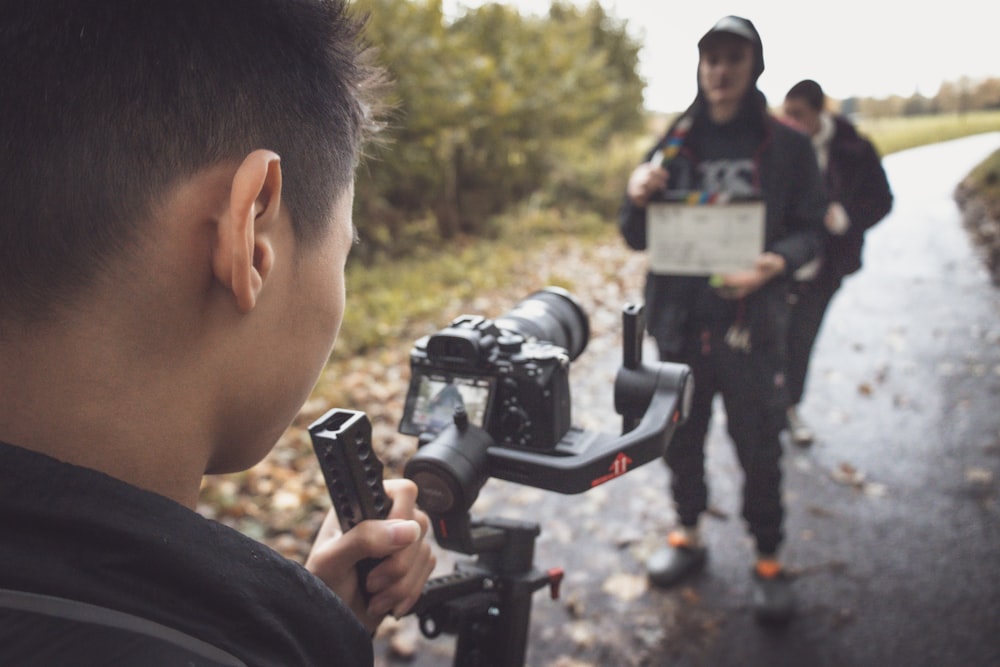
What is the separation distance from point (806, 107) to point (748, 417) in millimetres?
1828

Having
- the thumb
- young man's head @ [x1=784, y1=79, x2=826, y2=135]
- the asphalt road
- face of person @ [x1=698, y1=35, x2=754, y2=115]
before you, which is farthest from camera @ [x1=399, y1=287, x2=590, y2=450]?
young man's head @ [x1=784, y1=79, x2=826, y2=135]

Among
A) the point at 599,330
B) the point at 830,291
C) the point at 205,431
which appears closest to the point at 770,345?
the point at 830,291

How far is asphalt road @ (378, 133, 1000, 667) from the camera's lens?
2.68 metres

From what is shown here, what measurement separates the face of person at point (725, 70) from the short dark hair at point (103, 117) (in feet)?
5.86

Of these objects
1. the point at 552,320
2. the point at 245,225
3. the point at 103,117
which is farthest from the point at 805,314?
the point at 103,117

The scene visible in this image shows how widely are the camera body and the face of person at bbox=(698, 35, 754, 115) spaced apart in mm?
1418

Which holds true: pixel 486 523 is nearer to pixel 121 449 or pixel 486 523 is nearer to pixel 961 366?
pixel 121 449

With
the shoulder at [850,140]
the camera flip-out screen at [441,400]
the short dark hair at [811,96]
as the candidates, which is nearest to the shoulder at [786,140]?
the short dark hair at [811,96]

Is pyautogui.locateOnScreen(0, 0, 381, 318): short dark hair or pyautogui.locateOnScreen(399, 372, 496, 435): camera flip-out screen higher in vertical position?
pyautogui.locateOnScreen(0, 0, 381, 318): short dark hair

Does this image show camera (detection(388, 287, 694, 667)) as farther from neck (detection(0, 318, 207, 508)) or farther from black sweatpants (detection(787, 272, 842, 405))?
black sweatpants (detection(787, 272, 842, 405))

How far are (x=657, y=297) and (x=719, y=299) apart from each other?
9.4 inches

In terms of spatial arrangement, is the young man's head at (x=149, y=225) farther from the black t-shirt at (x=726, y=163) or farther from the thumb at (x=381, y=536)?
the black t-shirt at (x=726, y=163)

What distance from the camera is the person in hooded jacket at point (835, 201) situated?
3.51 meters

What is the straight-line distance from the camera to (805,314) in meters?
3.59
